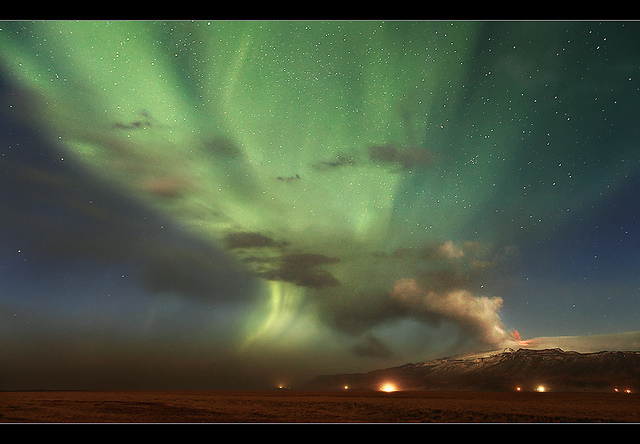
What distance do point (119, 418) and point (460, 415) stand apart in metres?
23.7

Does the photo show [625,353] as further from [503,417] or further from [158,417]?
[158,417]

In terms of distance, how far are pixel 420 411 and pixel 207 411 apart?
654 inches

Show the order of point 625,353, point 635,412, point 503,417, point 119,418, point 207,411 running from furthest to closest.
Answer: point 625,353 → point 635,412 → point 207,411 → point 503,417 → point 119,418

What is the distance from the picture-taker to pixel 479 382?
193 metres

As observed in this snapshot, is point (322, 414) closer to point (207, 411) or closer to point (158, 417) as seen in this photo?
point (207, 411)

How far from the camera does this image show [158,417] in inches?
1054

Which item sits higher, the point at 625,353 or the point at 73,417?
the point at 625,353

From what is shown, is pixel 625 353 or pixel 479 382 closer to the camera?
pixel 625 353

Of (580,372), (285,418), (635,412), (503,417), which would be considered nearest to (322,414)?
(285,418)

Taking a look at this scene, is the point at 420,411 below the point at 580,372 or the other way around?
below

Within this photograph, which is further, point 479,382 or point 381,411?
point 479,382

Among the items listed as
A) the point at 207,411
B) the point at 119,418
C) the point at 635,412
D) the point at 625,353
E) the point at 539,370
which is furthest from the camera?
the point at 539,370

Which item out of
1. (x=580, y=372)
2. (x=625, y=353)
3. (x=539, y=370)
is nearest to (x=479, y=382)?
(x=539, y=370)

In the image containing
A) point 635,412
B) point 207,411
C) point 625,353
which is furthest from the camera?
point 625,353
